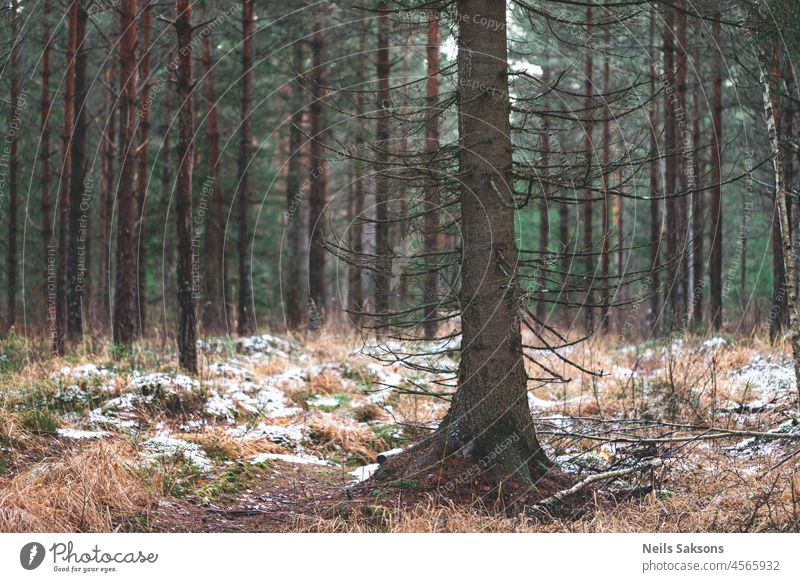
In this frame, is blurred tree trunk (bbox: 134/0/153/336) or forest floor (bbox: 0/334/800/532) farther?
blurred tree trunk (bbox: 134/0/153/336)

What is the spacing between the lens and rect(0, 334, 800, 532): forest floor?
458cm

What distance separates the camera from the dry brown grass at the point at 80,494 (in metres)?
4.41

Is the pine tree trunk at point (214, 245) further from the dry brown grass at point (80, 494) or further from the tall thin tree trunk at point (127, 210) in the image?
the dry brown grass at point (80, 494)

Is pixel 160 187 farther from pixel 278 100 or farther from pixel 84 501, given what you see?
pixel 84 501

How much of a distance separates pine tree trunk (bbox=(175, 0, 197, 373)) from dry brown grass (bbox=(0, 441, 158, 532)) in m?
3.84

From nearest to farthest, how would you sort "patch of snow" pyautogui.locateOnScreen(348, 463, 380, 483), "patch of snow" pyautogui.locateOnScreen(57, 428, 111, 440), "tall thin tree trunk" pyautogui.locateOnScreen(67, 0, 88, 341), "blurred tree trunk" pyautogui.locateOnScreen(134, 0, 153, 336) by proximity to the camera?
"patch of snow" pyautogui.locateOnScreen(348, 463, 380, 483) → "patch of snow" pyautogui.locateOnScreen(57, 428, 111, 440) → "blurred tree trunk" pyautogui.locateOnScreen(134, 0, 153, 336) → "tall thin tree trunk" pyautogui.locateOnScreen(67, 0, 88, 341)

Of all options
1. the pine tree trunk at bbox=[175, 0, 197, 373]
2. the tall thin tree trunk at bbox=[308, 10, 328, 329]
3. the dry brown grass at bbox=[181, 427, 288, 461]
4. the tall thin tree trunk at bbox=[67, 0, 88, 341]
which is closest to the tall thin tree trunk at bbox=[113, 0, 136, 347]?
the tall thin tree trunk at bbox=[67, 0, 88, 341]

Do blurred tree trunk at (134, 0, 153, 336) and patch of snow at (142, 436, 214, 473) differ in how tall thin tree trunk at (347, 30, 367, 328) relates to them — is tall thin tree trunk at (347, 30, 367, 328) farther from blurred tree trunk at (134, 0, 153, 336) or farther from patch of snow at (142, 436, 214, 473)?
blurred tree trunk at (134, 0, 153, 336)

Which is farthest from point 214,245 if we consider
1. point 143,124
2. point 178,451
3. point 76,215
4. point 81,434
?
point 178,451

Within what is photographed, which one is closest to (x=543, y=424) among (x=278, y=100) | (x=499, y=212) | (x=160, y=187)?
(x=499, y=212)

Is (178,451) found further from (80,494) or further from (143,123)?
(143,123)

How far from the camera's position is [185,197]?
924 cm

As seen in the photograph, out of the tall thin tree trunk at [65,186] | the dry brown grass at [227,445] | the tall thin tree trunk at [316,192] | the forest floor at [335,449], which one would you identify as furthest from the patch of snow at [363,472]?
the tall thin tree trunk at [316,192]
